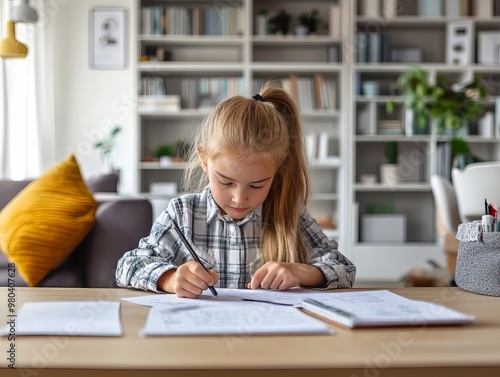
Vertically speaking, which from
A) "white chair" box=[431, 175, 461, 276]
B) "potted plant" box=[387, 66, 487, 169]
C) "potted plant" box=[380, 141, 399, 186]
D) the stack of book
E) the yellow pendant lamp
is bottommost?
"white chair" box=[431, 175, 461, 276]

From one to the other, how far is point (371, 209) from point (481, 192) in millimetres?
2222

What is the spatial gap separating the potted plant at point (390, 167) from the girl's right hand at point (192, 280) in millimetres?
4227

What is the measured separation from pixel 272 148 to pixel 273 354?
0.75m

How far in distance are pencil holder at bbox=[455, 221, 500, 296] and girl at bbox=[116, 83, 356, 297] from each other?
9.3 inches

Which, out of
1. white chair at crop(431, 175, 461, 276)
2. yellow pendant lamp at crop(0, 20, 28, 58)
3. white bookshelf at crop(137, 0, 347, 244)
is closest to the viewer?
yellow pendant lamp at crop(0, 20, 28, 58)

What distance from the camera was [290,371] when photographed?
71cm

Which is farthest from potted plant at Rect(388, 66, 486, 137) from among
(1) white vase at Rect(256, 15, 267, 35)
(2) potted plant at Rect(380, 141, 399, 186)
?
(1) white vase at Rect(256, 15, 267, 35)

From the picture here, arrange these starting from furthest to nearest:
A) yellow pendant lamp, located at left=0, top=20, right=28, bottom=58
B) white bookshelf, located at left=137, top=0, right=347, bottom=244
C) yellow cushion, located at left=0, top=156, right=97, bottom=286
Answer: white bookshelf, located at left=137, top=0, right=347, bottom=244, yellow pendant lamp, located at left=0, top=20, right=28, bottom=58, yellow cushion, located at left=0, top=156, right=97, bottom=286

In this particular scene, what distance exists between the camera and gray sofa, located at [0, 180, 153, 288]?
A: 2.53 meters

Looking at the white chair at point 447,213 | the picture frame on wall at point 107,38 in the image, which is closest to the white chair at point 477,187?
the white chair at point 447,213

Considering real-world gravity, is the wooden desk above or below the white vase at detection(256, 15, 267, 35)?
below

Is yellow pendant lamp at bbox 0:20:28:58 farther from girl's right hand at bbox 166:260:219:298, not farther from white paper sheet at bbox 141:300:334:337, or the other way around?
white paper sheet at bbox 141:300:334:337

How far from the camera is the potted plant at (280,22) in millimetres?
5273

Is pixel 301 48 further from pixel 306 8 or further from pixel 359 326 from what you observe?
pixel 359 326
